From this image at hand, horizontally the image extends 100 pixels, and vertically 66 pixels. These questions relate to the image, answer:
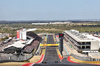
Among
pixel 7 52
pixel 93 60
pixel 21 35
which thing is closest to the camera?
pixel 93 60

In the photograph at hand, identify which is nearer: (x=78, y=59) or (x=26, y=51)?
(x=78, y=59)

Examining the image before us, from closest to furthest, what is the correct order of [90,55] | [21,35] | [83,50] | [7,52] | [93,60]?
[93,60]
[90,55]
[7,52]
[83,50]
[21,35]

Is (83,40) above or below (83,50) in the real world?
above

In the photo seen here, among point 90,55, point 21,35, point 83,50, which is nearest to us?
point 90,55

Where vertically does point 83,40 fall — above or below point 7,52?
above

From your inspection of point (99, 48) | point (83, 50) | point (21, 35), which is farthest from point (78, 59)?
point (21, 35)

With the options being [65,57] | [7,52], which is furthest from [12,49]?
[65,57]

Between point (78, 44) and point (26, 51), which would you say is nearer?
point (26, 51)

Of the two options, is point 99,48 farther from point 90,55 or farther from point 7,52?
point 7,52

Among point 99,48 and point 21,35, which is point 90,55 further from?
point 21,35
